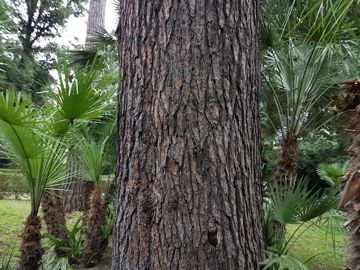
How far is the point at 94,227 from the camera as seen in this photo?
166 inches

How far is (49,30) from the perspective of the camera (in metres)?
22.2

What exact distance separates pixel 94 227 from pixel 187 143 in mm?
2921

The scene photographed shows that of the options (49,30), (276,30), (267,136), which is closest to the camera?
(276,30)

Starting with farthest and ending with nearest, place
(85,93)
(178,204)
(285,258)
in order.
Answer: (85,93)
(285,258)
(178,204)

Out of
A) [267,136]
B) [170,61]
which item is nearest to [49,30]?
[267,136]

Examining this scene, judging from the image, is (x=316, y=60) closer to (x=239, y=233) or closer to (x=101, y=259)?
(x=239, y=233)

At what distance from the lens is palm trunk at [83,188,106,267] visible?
4.23 metres

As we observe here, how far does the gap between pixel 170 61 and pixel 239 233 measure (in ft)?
3.02

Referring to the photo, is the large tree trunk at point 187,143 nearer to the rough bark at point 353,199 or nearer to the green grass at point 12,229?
the rough bark at point 353,199

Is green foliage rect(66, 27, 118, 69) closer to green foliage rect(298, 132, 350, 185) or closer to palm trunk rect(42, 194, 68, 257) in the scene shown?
palm trunk rect(42, 194, 68, 257)

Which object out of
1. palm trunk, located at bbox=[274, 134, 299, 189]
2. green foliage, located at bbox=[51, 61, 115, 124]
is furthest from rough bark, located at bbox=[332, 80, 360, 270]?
palm trunk, located at bbox=[274, 134, 299, 189]

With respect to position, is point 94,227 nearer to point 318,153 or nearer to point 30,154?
point 30,154

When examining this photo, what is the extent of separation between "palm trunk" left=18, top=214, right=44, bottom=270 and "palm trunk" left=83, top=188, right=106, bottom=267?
0.99m

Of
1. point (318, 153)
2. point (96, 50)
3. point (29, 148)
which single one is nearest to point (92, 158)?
point (29, 148)
